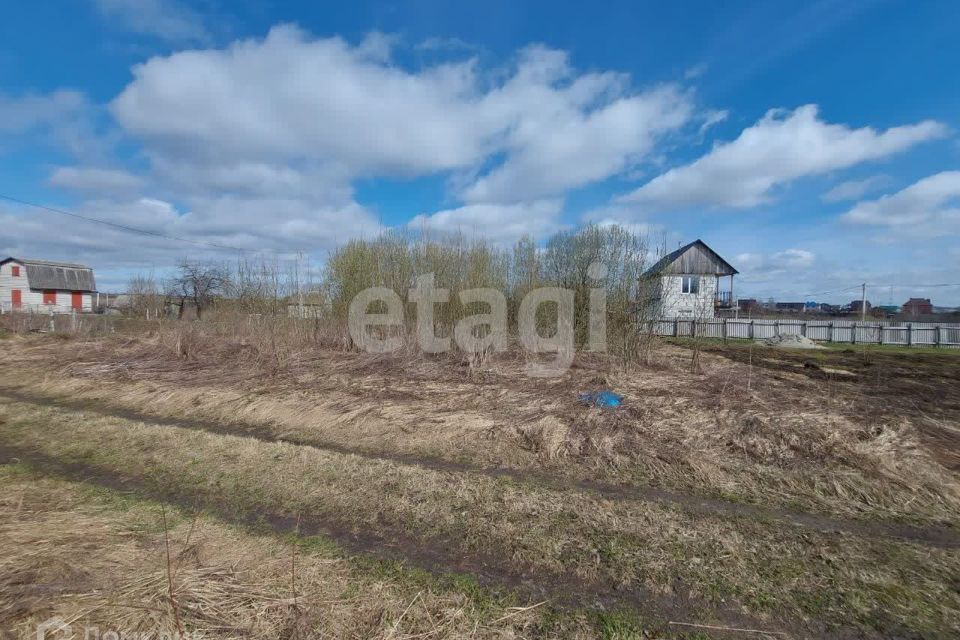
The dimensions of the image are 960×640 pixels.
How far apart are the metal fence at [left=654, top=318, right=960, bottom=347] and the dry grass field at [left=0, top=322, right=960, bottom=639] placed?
59.0 feet

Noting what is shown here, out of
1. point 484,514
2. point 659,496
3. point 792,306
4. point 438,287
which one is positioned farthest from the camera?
point 792,306

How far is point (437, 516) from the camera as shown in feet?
10.7

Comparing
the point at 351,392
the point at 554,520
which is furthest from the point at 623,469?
the point at 351,392

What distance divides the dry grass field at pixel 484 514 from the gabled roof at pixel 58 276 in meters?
45.5

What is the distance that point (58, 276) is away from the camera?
40.1 metres

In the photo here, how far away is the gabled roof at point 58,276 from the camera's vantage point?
125 ft

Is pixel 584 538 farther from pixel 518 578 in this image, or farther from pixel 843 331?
pixel 843 331

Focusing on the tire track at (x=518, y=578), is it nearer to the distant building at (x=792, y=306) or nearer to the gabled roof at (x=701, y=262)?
the gabled roof at (x=701, y=262)

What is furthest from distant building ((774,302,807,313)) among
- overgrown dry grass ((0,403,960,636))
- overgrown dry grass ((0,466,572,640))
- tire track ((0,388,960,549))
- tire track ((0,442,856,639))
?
overgrown dry grass ((0,466,572,640))

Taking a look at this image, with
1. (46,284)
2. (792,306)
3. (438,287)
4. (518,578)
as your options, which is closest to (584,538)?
(518,578)

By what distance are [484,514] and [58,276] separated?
55.5m

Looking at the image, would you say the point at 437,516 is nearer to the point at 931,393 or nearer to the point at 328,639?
the point at 328,639

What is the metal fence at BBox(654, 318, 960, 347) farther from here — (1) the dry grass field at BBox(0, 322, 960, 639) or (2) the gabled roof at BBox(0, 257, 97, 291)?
(2) the gabled roof at BBox(0, 257, 97, 291)

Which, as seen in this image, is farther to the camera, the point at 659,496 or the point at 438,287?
the point at 438,287
